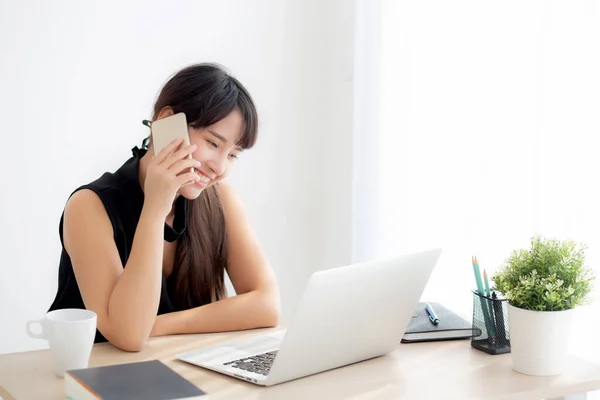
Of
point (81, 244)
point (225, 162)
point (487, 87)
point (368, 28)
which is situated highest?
point (368, 28)

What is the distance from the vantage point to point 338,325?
48.9 inches

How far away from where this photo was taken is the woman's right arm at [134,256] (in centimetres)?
149

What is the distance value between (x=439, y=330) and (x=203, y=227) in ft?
2.10

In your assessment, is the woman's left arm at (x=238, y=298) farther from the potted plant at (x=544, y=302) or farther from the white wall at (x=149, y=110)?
the white wall at (x=149, y=110)

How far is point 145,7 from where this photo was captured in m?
2.79

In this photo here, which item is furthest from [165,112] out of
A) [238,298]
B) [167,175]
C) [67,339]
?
[67,339]

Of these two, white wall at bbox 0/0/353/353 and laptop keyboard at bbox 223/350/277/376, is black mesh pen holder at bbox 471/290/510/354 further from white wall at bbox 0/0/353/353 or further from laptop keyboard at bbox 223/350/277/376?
white wall at bbox 0/0/353/353

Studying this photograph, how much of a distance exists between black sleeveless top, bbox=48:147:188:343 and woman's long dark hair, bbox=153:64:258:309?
0.05 m

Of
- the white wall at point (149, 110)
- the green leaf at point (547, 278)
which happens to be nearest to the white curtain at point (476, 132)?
the white wall at point (149, 110)

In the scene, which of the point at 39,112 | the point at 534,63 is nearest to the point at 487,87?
the point at 534,63

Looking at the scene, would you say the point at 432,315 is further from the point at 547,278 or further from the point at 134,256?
the point at 134,256

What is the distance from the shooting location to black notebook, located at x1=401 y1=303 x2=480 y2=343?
4.78 ft

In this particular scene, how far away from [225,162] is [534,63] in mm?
912

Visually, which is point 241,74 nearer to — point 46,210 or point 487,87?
point 46,210
